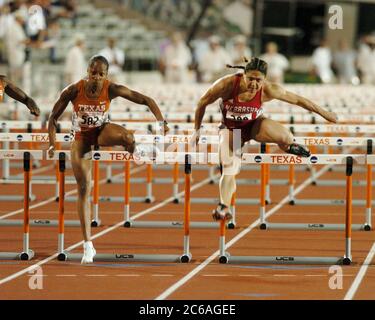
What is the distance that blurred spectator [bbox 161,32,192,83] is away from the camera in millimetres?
35062

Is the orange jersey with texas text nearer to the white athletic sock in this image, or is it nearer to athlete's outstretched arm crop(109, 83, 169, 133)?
athlete's outstretched arm crop(109, 83, 169, 133)

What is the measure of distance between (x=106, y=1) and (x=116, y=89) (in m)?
29.4

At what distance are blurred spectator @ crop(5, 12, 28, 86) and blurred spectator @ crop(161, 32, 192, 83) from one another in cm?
584

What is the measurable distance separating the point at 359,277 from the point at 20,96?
3.63 metres

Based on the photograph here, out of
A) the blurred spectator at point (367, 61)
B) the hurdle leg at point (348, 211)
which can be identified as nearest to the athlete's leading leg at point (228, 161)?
the hurdle leg at point (348, 211)

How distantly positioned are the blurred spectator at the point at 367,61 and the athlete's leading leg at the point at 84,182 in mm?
25239

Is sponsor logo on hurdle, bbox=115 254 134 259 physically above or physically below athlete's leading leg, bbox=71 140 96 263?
below

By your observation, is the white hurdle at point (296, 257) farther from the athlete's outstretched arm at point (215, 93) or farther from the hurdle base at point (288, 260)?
the athlete's outstretched arm at point (215, 93)

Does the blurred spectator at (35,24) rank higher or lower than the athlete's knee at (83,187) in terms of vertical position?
higher

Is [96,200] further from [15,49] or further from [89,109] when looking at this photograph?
[15,49]

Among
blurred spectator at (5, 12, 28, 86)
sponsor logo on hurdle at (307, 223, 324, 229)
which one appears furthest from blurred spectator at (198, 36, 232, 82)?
sponsor logo on hurdle at (307, 223, 324, 229)

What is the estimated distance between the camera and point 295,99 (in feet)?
40.9

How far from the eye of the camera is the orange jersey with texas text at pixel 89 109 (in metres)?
12.5

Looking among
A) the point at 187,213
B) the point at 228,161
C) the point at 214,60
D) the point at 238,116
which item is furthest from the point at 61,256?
the point at 214,60
